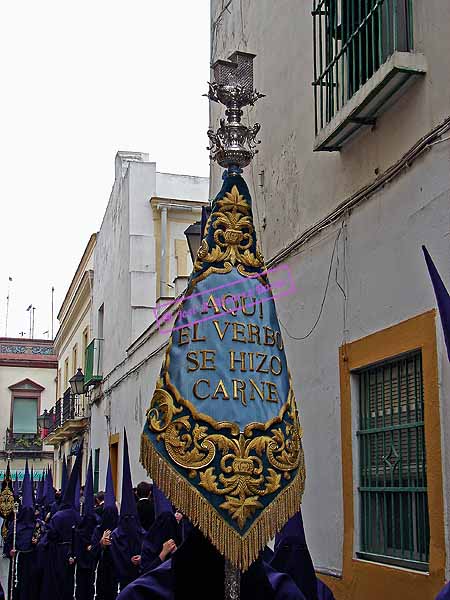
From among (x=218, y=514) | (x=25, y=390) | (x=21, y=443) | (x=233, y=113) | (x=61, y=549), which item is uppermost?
(x=25, y=390)

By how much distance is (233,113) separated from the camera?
3.79m

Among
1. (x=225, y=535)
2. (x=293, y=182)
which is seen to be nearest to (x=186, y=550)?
(x=225, y=535)

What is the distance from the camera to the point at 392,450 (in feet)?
20.0

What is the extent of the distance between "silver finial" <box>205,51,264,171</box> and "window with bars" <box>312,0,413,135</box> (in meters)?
2.28

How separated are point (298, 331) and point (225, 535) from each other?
4518 mm

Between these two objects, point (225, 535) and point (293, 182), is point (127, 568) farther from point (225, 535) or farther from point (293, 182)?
point (225, 535)

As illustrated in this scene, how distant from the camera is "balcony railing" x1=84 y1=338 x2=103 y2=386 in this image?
66.6 feet

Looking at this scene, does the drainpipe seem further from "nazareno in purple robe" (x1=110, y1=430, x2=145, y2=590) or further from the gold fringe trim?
the gold fringe trim

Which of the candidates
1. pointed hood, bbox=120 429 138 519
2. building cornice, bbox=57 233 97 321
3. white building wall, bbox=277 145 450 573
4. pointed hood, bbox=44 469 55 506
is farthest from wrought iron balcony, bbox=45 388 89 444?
white building wall, bbox=277 145 450 573

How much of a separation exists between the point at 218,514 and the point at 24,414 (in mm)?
35419

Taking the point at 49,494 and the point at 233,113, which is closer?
the point at 233,113

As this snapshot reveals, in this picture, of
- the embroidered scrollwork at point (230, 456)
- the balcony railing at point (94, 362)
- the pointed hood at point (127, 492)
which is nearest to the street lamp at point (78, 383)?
the balcony railing at point (94, 362)

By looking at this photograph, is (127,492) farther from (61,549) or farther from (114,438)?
(114,438)

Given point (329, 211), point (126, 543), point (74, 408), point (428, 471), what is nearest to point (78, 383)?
point (74, 408)
